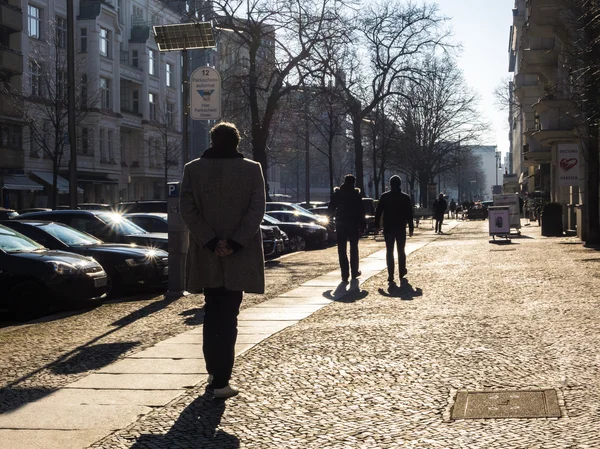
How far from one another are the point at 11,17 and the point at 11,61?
7.73 feet

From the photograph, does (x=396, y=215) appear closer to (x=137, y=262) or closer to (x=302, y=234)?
(x=137, y=262)

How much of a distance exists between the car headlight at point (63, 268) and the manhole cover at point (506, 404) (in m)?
→ 7.99

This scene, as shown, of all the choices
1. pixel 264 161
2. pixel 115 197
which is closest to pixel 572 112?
pixel 264 161

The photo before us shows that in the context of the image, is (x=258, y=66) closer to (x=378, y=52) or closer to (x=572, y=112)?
(x=572, y=112)

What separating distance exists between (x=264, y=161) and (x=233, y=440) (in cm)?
3289

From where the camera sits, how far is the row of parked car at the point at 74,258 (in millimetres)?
13367

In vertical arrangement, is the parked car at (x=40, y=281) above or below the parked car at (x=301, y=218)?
below

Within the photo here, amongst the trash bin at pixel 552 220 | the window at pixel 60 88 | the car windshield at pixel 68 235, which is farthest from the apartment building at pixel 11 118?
the car windshield at pixel 68 235

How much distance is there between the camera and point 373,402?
21.7ft

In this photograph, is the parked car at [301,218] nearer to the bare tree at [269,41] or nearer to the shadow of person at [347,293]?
the bare tree at [269,41]

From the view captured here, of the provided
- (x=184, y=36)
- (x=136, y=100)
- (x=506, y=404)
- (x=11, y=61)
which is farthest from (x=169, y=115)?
(x=506, y=404)

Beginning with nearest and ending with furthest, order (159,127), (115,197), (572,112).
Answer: (572,112)
(115,197)
(159,127)

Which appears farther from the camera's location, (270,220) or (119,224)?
(270,220)

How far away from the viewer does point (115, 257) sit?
627 inches
